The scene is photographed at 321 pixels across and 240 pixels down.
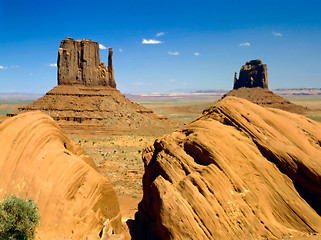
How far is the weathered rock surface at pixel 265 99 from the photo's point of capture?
336 ft

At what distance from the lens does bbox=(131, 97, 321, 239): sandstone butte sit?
31.0ft

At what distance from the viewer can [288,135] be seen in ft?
38.4

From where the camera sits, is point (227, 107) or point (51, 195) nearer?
point (51, 195)

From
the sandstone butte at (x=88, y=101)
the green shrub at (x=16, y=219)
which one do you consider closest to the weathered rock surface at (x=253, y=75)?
the sandstone butte at (x=88, y=101)

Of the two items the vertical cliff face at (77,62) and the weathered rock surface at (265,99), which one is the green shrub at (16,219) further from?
the weathered rock surface at (265,99)

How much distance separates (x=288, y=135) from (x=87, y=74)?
63609 mm

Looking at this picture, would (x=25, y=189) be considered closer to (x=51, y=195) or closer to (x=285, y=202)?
(x=51, y=195)

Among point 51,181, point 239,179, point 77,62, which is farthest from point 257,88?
point 51,181

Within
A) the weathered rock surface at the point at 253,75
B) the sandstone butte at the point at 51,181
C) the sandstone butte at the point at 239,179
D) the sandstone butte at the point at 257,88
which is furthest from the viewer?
the weathered rock surface at the point at 253,75

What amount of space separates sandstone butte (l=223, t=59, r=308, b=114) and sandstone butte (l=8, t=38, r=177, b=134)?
53435 millimetres

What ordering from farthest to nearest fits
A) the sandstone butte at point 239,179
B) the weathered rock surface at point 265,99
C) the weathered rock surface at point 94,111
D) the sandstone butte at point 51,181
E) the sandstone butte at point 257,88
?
the sandstone butte at point 257,88, the weathered rock surface at point 265,99, the weathered rock surface at point 94,111, the sandstone butte at point 239,179, the sandstone butte at point 51,181

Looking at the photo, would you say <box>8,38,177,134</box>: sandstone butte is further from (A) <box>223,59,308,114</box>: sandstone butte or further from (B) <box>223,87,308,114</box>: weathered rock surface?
(A) <box>223,59,308,114</box>: sandstone butte

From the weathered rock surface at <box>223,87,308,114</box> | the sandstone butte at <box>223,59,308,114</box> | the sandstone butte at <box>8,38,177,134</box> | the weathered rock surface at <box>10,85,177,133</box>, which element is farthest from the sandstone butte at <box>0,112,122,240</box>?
the sandstone butte at <box>223,59,308,114</box>

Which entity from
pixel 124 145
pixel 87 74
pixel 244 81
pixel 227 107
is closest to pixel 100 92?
pixel 87 74
